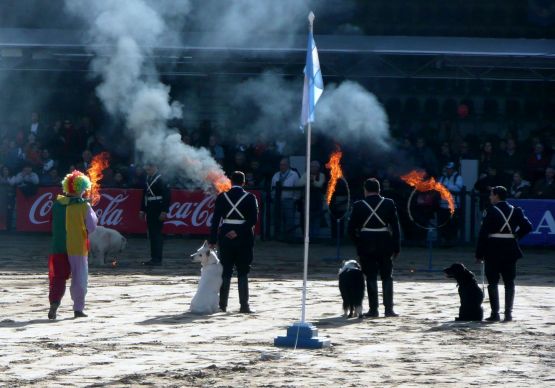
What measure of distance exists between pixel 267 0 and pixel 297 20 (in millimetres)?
1249

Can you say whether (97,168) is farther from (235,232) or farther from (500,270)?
(500,270)

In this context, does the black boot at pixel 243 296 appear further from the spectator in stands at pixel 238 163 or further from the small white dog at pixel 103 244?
the spectator in stands at pixel 238 163

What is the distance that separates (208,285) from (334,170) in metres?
10.0

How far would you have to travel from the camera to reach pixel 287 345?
12.9 m

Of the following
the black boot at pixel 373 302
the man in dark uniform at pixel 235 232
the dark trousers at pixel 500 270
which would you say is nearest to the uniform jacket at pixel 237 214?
the man in dark uniform at pixel 235 232

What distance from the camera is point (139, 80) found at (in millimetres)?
23672

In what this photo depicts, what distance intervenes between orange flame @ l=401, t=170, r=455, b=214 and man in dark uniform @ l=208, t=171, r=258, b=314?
339 inches

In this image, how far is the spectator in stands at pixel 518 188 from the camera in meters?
27.2

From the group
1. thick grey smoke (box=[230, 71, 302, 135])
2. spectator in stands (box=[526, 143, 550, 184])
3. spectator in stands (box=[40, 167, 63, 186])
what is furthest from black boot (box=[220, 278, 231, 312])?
spectator in stands (box=[526, 143, 550, 184])

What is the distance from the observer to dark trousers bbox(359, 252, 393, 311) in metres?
16.1

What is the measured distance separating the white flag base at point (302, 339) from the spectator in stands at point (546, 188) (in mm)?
15317

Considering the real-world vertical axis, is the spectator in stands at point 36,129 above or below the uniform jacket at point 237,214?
above

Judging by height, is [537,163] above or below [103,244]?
above

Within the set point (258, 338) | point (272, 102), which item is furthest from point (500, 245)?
point (272, 102)
